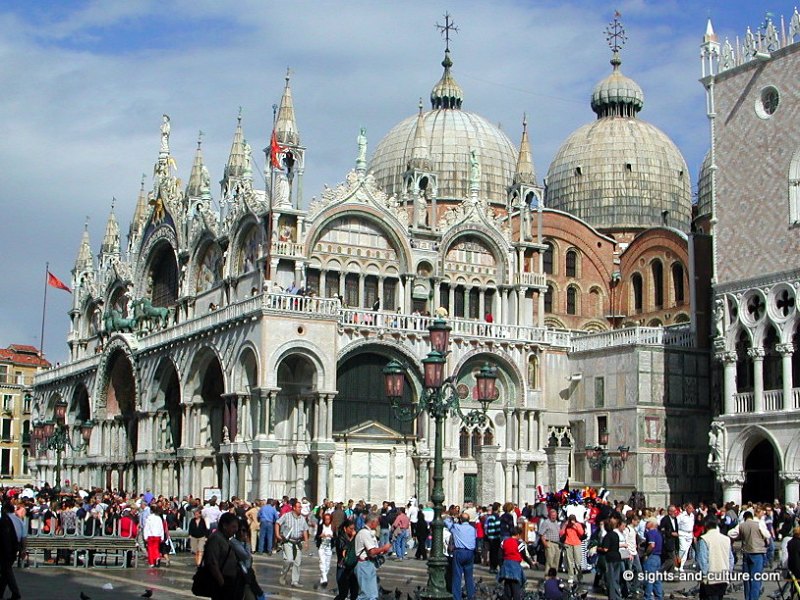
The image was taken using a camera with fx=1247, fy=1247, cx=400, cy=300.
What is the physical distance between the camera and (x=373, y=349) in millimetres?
41500

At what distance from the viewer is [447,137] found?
194ft

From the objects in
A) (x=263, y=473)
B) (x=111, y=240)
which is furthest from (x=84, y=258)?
(x=263, y=473)

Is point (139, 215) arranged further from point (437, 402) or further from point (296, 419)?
point (437, 402)

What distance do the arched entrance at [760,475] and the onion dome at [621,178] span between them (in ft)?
57.0

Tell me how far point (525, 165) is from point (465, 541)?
32.1 m

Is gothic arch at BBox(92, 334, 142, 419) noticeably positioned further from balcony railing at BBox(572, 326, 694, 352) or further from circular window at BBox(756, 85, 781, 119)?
circular window at BBox(756, 85, 781, 119)

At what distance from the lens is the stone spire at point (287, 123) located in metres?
42.6

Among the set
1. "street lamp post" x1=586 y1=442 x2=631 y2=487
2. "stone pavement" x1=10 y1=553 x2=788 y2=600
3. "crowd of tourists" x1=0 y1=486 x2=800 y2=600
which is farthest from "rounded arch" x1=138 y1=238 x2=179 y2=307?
"stone pavement" x1=10 y1=553 x2=788 y2=600

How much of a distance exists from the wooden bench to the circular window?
2432cm

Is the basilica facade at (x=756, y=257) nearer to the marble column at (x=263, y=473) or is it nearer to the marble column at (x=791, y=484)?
the marble column at (x=791, y=484)

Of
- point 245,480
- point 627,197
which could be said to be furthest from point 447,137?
point 245,480

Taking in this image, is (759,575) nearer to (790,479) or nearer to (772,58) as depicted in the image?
(790,479)

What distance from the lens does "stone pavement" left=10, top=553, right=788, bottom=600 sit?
20125 mm

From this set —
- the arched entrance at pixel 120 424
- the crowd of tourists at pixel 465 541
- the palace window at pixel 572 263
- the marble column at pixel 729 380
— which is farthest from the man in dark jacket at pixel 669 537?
the arched entrance at pixel 120 424
